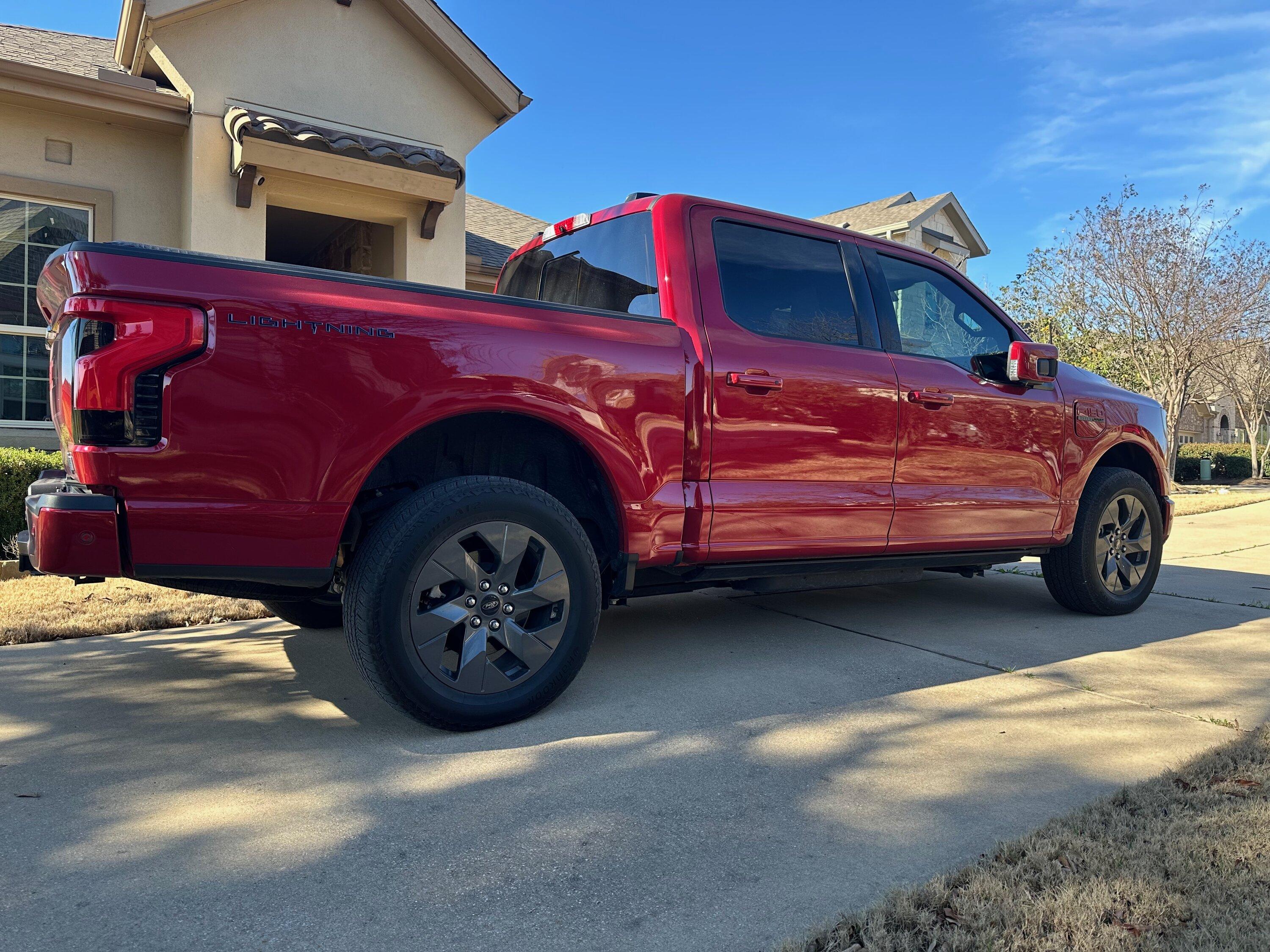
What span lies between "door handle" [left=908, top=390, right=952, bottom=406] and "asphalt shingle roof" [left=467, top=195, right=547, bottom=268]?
7.79 meters

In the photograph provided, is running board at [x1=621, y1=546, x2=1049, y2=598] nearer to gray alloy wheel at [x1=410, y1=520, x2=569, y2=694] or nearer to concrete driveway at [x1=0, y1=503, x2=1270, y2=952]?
concrete driveway at [x1=0, y1=503, x2=1270, y2=952]

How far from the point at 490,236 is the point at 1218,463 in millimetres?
31533

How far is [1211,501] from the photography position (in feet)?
52.9

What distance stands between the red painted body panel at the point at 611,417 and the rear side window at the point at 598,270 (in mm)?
76

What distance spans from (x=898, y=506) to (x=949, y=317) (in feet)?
3.91

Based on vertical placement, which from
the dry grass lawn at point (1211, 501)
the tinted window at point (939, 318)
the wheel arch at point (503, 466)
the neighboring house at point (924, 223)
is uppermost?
the neighboring house at point (924, 223)

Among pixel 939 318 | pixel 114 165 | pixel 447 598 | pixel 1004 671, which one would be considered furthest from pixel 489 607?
pixel 114 165

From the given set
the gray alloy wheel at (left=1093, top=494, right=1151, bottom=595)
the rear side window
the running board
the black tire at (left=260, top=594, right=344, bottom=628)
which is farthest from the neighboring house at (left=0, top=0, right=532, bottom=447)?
the gray alloy wheel at (left=1093, top=494, right=1151, bottom=595)

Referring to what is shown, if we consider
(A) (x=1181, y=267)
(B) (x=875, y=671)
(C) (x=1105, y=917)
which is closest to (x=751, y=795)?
(C) (x=1105, y=917)

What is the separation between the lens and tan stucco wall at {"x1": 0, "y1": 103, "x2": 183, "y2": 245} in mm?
8242

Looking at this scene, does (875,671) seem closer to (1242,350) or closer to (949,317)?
(949,317)

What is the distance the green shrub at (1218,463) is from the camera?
102 feet

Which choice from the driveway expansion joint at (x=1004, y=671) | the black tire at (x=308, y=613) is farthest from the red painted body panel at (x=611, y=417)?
the black tire at (x=308, y=613)

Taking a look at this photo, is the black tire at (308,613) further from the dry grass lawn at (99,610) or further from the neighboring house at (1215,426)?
the neighboring house at (1215,426)
